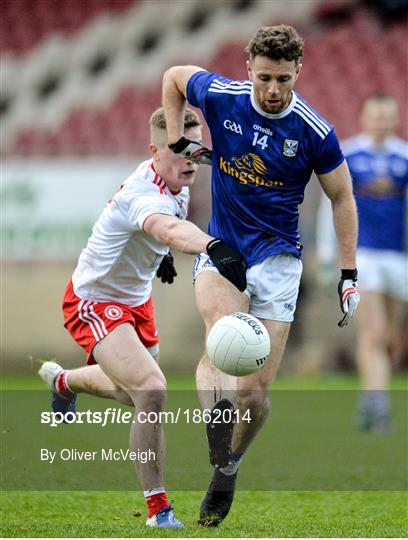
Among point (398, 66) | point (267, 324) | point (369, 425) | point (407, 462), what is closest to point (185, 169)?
point (267, 324)

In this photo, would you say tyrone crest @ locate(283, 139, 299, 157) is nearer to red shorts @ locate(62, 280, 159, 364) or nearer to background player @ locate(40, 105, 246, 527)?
background player @ locate(40, 105, 246, 527)

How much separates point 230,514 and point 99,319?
3.96 feet

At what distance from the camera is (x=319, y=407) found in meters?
11.4

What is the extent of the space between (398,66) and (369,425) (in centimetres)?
793

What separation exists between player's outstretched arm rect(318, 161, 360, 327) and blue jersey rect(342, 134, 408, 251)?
Result: 4.42 m

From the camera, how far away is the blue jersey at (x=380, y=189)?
33.0 feet

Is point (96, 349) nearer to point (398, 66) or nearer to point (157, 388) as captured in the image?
point (157, 388)

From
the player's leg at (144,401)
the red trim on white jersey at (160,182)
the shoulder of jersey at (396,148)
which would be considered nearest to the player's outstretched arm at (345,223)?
the red trim on white jersey at (160,182)

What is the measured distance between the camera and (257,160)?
5523 mm

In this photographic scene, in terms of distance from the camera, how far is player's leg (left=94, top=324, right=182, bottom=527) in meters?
5.17

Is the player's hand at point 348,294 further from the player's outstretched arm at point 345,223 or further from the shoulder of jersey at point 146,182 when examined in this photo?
the shoulder of jersey at point 146,182

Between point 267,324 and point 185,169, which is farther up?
point 185,169

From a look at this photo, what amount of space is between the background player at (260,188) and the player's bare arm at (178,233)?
538mm

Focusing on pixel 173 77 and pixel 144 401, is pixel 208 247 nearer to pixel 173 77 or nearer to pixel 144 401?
pixel 144 401
